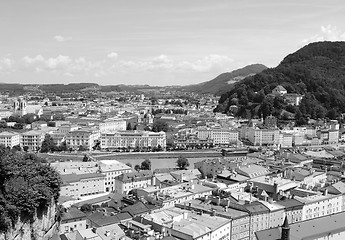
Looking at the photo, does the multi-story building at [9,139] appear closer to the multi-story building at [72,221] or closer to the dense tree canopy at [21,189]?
the multi-story building at [72,221]

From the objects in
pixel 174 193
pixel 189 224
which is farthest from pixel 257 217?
pixel 174 193

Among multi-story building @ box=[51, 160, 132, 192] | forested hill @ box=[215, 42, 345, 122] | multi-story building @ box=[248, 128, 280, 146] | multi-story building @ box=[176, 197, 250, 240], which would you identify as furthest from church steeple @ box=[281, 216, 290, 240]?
forested hill @ box=[215, 42, 345, 122]

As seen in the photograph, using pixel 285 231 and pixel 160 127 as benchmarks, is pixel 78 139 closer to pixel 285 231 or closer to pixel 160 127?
pixel 160 127

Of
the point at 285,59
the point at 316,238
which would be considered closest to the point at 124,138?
the point at 316,238

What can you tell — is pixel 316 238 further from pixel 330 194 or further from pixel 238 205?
pixel 330 194

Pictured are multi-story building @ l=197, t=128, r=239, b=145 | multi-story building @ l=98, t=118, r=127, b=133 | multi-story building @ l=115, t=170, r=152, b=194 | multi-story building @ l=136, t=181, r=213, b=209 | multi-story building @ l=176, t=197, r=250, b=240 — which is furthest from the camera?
multi-story building @ l=98, t=118, r=127, b=133

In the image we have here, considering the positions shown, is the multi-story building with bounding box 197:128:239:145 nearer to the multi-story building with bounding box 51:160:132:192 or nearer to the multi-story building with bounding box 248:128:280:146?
the multi-story building with bounding box 248:128:280:146
